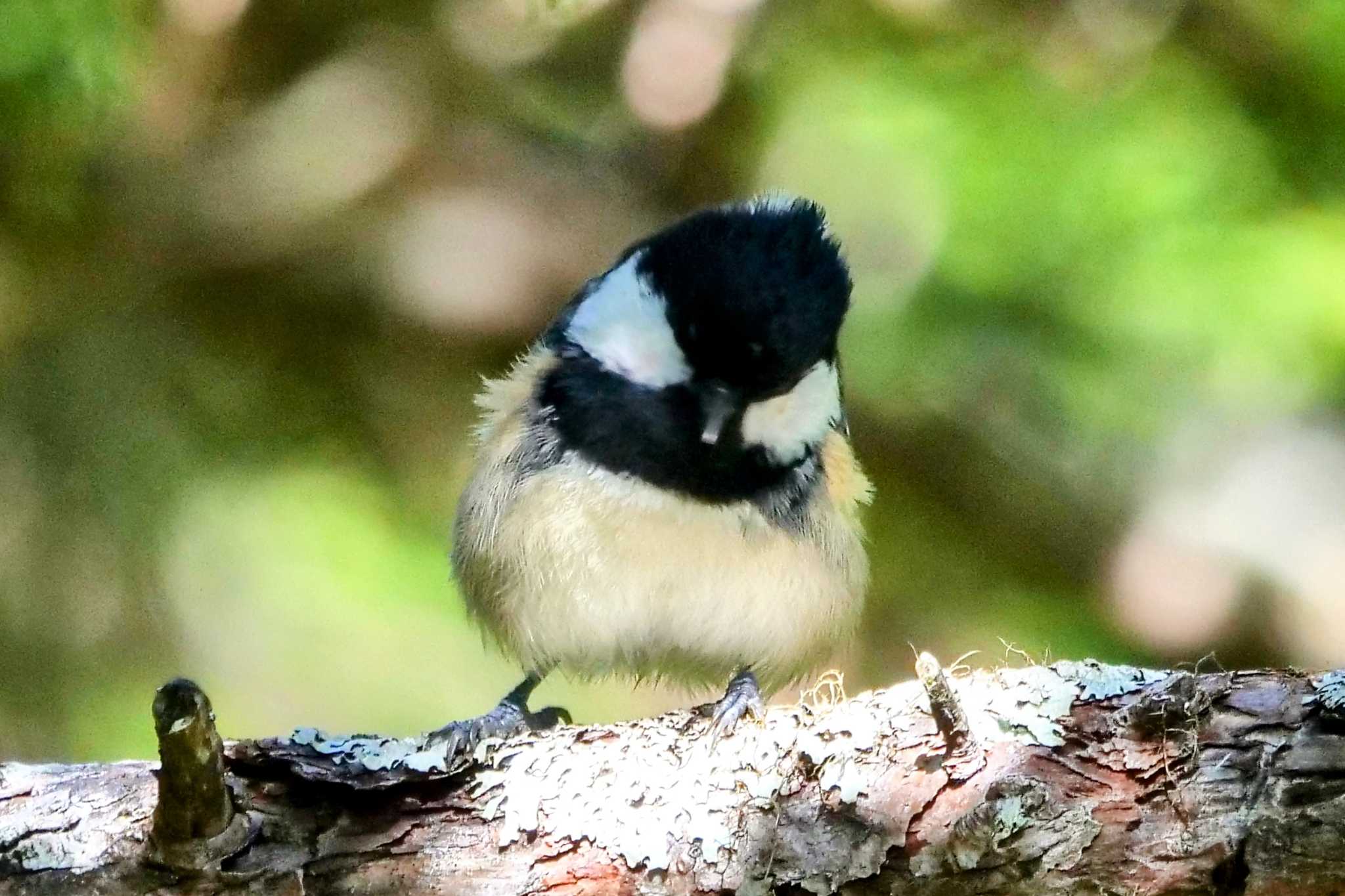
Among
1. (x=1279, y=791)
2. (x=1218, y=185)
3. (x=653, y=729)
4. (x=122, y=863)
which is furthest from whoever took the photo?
(x=1218, y=185)

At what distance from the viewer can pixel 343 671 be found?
2.14 meters

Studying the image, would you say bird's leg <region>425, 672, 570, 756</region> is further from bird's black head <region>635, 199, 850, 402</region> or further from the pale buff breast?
bird's black head <region>635, 199, 850, 402</region>

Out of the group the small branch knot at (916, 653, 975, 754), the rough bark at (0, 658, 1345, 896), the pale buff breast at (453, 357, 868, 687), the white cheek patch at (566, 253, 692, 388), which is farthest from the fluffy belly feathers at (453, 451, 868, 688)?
the small branch knot at (916, 653, 975, 754)

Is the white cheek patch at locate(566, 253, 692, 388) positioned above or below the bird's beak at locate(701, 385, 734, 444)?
above

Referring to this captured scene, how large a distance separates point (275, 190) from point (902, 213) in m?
1.10

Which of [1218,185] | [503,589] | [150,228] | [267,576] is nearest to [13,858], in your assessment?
[503,589]

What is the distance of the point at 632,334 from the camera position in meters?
1.44

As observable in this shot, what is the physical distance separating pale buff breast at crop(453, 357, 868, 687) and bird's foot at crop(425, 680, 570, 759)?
5 centimetres

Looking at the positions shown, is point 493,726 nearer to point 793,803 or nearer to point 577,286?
point 793,803

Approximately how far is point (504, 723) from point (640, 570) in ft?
0.80

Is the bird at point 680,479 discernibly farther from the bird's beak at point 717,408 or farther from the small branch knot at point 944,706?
the small branch knot at point 944,706

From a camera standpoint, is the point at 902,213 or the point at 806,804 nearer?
the point at 806,804

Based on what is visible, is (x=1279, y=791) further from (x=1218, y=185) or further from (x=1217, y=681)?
(x=1218, y=185)

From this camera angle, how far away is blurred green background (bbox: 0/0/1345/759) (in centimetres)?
205
